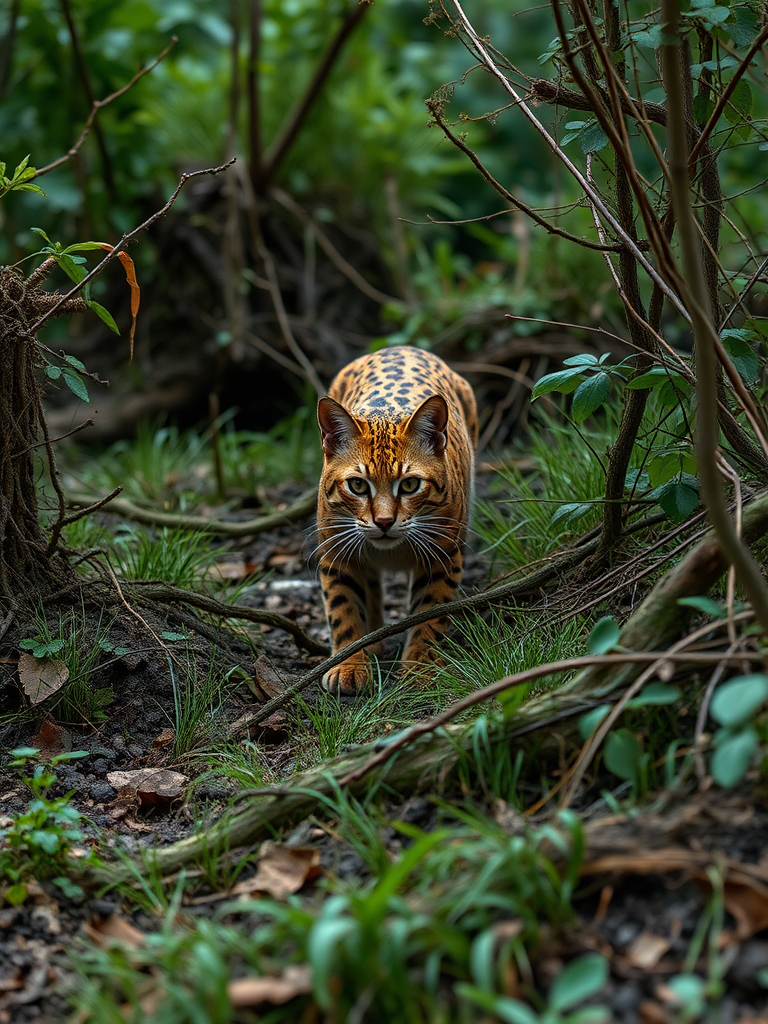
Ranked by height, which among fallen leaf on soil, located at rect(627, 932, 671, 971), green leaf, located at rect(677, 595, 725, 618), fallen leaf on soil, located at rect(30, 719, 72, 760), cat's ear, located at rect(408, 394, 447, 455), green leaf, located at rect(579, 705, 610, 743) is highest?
cat's ear, located at rect(408, 394, 447, 455)

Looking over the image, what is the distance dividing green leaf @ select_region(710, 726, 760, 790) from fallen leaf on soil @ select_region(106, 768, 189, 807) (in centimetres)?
190

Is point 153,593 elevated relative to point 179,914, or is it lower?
elevated

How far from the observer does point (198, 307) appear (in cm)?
792

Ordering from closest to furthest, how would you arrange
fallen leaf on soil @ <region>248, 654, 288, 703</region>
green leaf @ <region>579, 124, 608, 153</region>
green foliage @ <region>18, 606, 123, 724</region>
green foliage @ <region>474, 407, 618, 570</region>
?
green leaf @ <region>579, 124, 608, 153</region> → green foliage @ <region>18, 606, 123, 724</region> → fallen leaf on soil @ <region>248, 654, 288, 703</region> → green foliage @ <region>474, 407, 618, 570</region>

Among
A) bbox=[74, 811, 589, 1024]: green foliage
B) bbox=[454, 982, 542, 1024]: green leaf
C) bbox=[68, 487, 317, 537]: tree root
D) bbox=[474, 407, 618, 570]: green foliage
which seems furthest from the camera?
bbox=[68, 487, 317, 537]: tree root

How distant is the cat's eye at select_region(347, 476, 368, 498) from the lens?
4145mm

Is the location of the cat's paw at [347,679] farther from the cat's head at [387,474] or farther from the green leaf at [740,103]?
the green leaf at [740,103]

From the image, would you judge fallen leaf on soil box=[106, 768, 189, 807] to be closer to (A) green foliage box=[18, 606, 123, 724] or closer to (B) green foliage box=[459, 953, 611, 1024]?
(A) green foliage box=[18, 606, 123, 724]

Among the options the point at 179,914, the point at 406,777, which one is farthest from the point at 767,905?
the point at 179,914

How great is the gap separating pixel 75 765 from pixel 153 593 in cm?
89

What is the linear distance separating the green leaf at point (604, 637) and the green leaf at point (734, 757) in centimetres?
43

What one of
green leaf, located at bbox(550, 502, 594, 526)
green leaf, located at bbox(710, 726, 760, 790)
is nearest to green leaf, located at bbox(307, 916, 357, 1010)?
green leaf, located at bbox(710, 726, 760, 790)

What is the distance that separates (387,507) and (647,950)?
2.31 meters

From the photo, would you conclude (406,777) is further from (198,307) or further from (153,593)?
(198,307)
